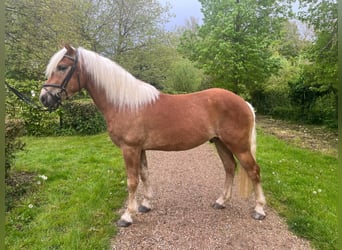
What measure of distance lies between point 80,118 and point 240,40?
24.5 ft

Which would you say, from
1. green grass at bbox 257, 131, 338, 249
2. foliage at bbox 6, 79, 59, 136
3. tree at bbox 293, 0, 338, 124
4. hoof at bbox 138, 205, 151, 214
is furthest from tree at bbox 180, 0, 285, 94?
hoof at bbox 138, 205, 151, 214

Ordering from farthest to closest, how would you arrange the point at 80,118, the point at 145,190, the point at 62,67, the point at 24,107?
the point at 80,118
the point at 24,107
the point at 145,190
the point at 62,67

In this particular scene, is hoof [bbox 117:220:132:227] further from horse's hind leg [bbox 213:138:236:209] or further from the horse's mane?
the horse's mane

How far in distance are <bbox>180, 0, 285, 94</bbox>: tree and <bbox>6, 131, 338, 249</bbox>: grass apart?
5.63 m

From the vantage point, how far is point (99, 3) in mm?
13805

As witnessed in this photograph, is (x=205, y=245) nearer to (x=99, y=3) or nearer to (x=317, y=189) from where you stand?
(x=317, y=189)

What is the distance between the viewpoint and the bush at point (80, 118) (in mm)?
9539

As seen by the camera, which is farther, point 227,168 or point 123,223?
point 227,168

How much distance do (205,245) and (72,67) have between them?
7.78 feet

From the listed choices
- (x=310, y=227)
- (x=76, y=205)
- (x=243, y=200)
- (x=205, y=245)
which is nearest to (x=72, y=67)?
(x=76, y=205)

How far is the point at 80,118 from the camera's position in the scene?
379 inches

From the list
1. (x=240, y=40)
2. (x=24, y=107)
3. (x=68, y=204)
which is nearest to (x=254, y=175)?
(x=68, y=204)

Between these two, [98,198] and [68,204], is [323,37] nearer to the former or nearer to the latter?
[98,198]

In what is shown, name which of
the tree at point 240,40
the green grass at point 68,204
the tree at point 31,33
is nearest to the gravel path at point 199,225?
the green grass at point 68,204
